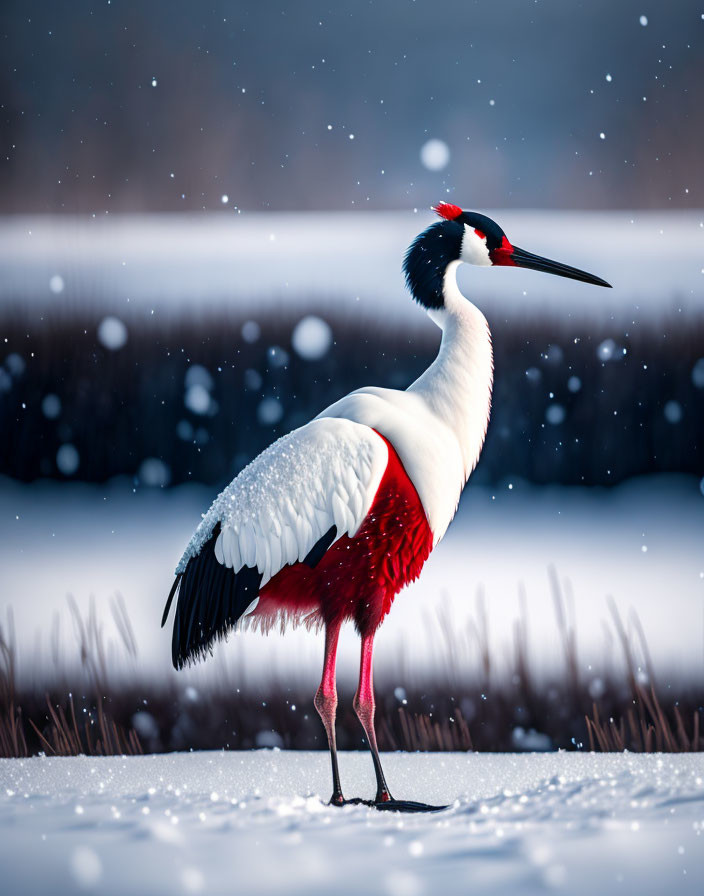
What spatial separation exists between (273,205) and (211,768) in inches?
50.7

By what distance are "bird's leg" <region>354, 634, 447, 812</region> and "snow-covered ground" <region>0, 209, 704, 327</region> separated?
2.51 ft

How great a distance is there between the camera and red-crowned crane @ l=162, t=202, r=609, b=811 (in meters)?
1.81

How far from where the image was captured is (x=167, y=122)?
2250mm

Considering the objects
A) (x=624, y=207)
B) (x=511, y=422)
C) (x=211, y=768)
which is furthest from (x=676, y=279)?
(x=211, y=768)

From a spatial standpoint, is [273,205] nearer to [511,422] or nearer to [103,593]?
[511,422]

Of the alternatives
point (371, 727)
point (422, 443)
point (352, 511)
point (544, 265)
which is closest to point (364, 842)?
point (371, 727)

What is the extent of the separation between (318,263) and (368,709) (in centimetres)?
101

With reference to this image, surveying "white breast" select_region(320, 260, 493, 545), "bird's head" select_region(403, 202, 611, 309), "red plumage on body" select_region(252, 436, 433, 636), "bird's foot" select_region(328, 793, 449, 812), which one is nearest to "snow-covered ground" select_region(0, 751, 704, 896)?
"bird's foot" select_region(328, 793, 449, 812)

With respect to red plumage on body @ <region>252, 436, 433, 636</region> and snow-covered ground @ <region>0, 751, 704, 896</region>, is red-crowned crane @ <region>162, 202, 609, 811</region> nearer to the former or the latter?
red plumage on body @ <region>252, 436, 433, 636</region>

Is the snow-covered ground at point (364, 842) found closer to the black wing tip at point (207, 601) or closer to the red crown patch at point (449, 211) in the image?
the black wing tip at point (207, 601)

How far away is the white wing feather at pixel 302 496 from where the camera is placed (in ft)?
5.90

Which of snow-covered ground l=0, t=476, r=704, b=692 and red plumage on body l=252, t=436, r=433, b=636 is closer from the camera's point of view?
red plumage on body l=252, t=436, r=433, b=636

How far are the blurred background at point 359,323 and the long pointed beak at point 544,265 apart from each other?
0.14 metres

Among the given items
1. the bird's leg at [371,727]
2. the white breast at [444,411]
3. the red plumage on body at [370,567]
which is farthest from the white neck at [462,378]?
the bird's leg at [371,727]
